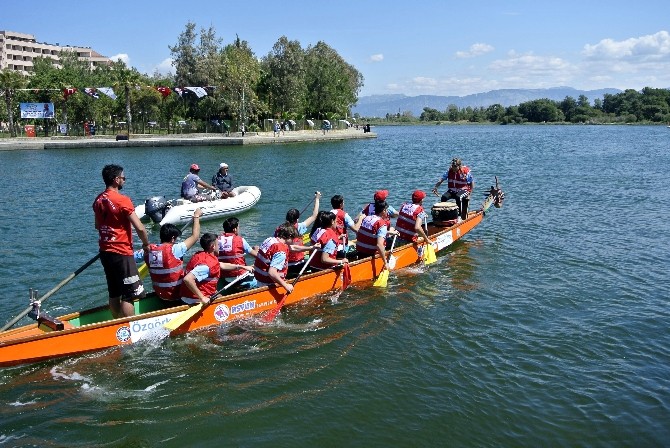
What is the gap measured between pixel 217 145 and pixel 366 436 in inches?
1990

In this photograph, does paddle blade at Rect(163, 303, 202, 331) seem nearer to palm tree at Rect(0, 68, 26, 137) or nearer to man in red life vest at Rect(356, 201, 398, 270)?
man in red life vest at Rect(356, 201, 398, 270)

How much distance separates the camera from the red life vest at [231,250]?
394 inches

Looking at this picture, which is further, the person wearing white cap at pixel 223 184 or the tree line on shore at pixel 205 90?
the tree line on shore at pixel 205 90

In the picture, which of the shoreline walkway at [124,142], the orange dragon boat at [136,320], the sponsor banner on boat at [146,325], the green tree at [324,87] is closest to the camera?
the orange dragon boat at [136,320]

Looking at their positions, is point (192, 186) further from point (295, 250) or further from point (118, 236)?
point (118, 236)

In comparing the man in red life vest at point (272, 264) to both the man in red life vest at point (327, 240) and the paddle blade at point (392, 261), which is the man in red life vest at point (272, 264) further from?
the paddle blade at point (392, 261)

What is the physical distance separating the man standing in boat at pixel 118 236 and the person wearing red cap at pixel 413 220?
20.8 feet

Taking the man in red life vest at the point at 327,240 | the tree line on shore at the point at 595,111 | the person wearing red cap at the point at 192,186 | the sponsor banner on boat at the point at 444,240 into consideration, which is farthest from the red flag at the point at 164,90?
the tree line on shore at the point at 595,111

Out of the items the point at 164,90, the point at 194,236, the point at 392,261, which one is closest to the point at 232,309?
the point at 194,236

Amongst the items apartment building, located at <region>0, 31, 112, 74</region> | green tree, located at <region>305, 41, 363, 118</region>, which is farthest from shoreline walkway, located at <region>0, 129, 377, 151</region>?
apartment building, located at <region>0, 31, 112, 74</region>

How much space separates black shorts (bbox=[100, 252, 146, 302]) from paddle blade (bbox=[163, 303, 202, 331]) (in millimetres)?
612

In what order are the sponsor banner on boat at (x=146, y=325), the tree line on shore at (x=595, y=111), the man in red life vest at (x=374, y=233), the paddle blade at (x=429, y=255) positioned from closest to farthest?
the sponsor banner on boat at (x=146, y=325), the man in red life vest at (x=374, y=233), the paddle blade at (x=429, y=255), the tree line on shore at (x=595, y=111)

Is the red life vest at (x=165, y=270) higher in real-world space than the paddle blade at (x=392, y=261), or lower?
higher

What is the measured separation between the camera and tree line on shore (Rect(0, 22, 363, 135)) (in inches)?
2363
